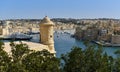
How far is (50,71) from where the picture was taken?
11305 millimetres

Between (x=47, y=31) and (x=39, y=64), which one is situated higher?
(x=47, y=31)

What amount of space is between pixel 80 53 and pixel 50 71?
1882 millimetres

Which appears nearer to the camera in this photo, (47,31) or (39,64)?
(39,64)

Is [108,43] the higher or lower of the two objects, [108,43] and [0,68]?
the lower

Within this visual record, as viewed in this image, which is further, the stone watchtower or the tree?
the stone watchtower

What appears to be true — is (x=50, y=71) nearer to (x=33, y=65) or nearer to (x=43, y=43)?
(x=33, y=65)

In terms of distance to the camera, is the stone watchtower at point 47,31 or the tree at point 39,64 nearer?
the tree at point 39,64

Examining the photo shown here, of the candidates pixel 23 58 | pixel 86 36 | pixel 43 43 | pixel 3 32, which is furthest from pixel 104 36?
pixel 23 58

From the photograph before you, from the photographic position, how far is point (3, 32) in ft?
308

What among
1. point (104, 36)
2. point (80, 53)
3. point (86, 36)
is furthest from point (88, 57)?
point (86, 36)

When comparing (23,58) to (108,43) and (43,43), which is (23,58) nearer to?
(43,43)

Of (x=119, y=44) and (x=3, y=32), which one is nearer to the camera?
(x=119, y=44)

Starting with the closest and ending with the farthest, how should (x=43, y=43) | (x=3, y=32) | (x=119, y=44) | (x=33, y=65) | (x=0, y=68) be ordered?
(x=0, y=68) → (x=33, y=65) → (x=43, y=43) → (x=119, y=44) → (x=3, y=32)

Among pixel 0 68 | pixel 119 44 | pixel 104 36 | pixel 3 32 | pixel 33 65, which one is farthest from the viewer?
pixel 3 32
